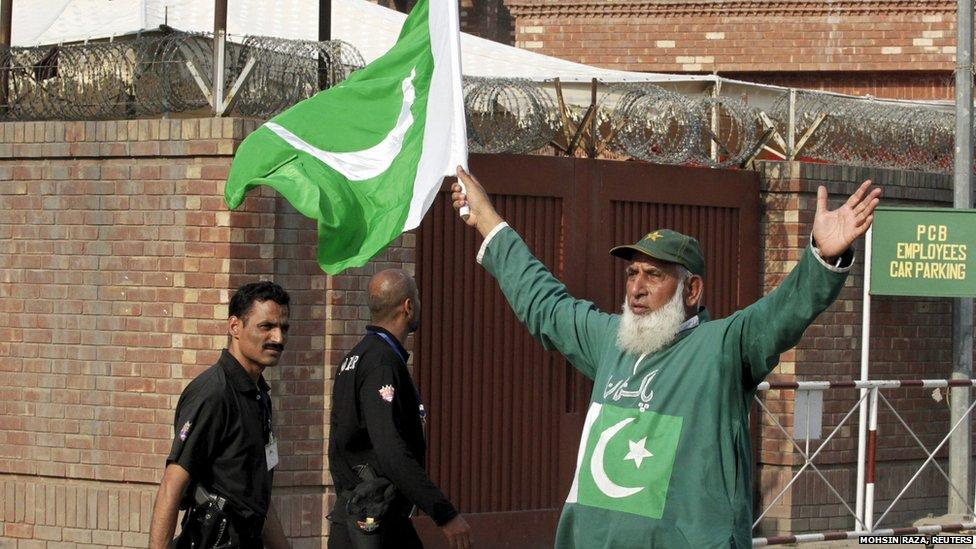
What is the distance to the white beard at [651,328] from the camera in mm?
5137

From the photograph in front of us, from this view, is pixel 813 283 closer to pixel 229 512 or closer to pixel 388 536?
pixel 229 512

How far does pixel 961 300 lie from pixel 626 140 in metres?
3.16

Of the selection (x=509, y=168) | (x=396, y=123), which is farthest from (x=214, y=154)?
(x=396, y=123)

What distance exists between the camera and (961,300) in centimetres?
1261

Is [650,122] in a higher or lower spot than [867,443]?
higher

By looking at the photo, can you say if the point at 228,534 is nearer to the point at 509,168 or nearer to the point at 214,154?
the point at 214,154

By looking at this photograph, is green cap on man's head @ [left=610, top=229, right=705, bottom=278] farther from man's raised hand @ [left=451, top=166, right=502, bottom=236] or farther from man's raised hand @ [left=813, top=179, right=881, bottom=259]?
man's raised hand @ [left=813, top=179, right=881, bottom=259]

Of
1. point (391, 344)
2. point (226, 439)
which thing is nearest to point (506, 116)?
point (391, 344)

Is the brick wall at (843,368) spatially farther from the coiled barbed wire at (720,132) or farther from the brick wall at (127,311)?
the brick wall at (127,311)

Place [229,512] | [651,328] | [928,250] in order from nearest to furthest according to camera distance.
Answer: [651,328], [229,512], [928,250]

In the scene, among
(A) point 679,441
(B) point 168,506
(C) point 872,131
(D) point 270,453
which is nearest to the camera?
(A) point 679,441

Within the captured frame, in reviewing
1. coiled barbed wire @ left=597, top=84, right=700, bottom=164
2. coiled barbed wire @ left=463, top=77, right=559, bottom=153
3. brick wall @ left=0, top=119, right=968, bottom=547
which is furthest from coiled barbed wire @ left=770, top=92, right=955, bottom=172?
brick wall @ left=0, top=119, right=968, bottom=547

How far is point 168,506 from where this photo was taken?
17.5ft

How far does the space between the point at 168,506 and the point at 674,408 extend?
1.67 metres
